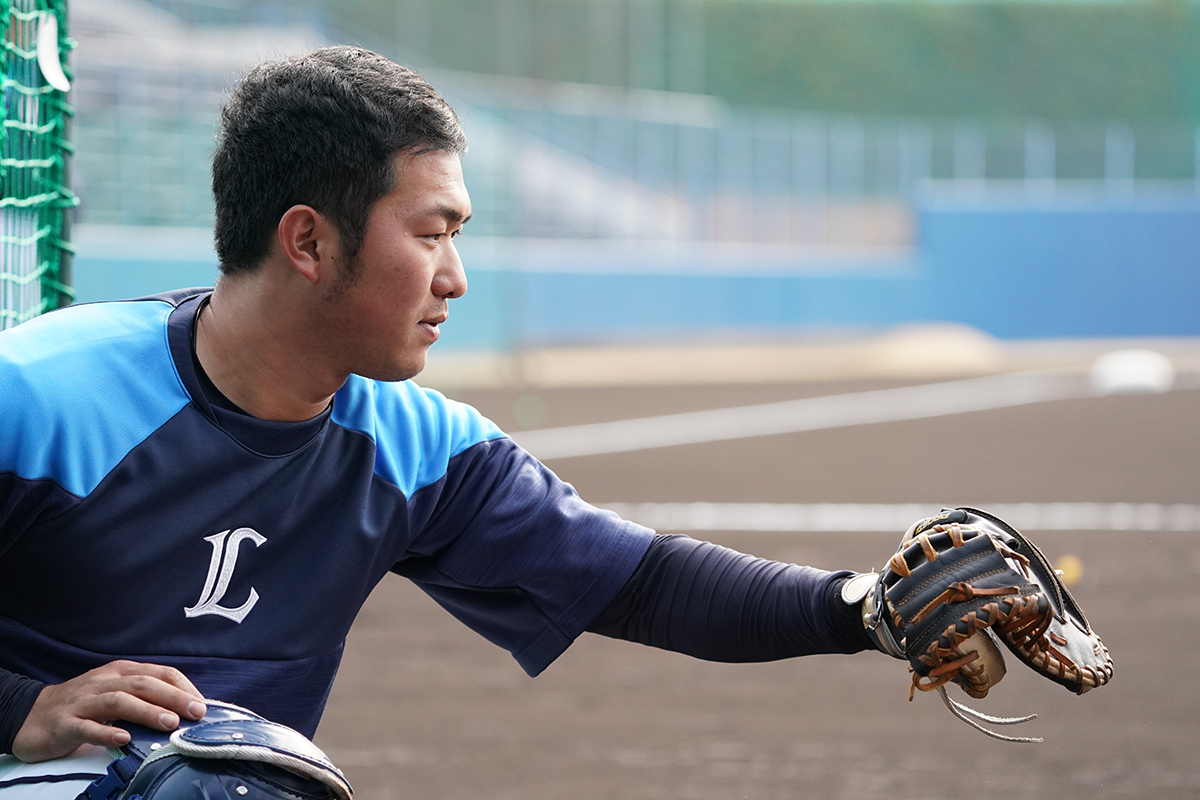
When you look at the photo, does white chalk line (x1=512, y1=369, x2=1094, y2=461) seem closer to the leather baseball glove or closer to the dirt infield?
the dirt infield

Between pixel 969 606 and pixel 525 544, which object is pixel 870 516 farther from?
pixel 969 606

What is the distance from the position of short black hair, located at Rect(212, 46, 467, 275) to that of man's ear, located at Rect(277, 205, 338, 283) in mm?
18

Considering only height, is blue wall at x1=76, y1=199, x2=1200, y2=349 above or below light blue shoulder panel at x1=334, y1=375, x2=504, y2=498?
below

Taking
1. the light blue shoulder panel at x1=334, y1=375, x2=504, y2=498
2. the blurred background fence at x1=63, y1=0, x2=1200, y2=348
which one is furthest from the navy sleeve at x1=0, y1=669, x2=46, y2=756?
the blurred background fence at x1=63, y1=0, x2=1200, y2=348

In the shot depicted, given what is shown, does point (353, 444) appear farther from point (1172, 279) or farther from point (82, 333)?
point (1172, 279)

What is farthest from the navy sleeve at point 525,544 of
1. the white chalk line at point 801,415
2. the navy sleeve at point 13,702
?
the white chalk line at point 801,415

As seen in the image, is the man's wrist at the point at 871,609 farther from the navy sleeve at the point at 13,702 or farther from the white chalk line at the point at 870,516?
the white chalk line at the point at 870,516

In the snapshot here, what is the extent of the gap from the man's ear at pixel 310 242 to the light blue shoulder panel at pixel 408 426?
0.29 meters

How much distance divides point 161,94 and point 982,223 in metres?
16.6

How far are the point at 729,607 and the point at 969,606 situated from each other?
0.42 metres

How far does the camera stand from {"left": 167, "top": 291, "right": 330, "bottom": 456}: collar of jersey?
2.21 meters

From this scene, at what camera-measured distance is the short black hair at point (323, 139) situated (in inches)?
85.6

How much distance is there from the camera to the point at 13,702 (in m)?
2.04

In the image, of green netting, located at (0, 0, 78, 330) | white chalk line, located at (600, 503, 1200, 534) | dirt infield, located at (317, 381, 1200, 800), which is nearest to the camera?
green netting, located at (0, 0, 78, 330)
